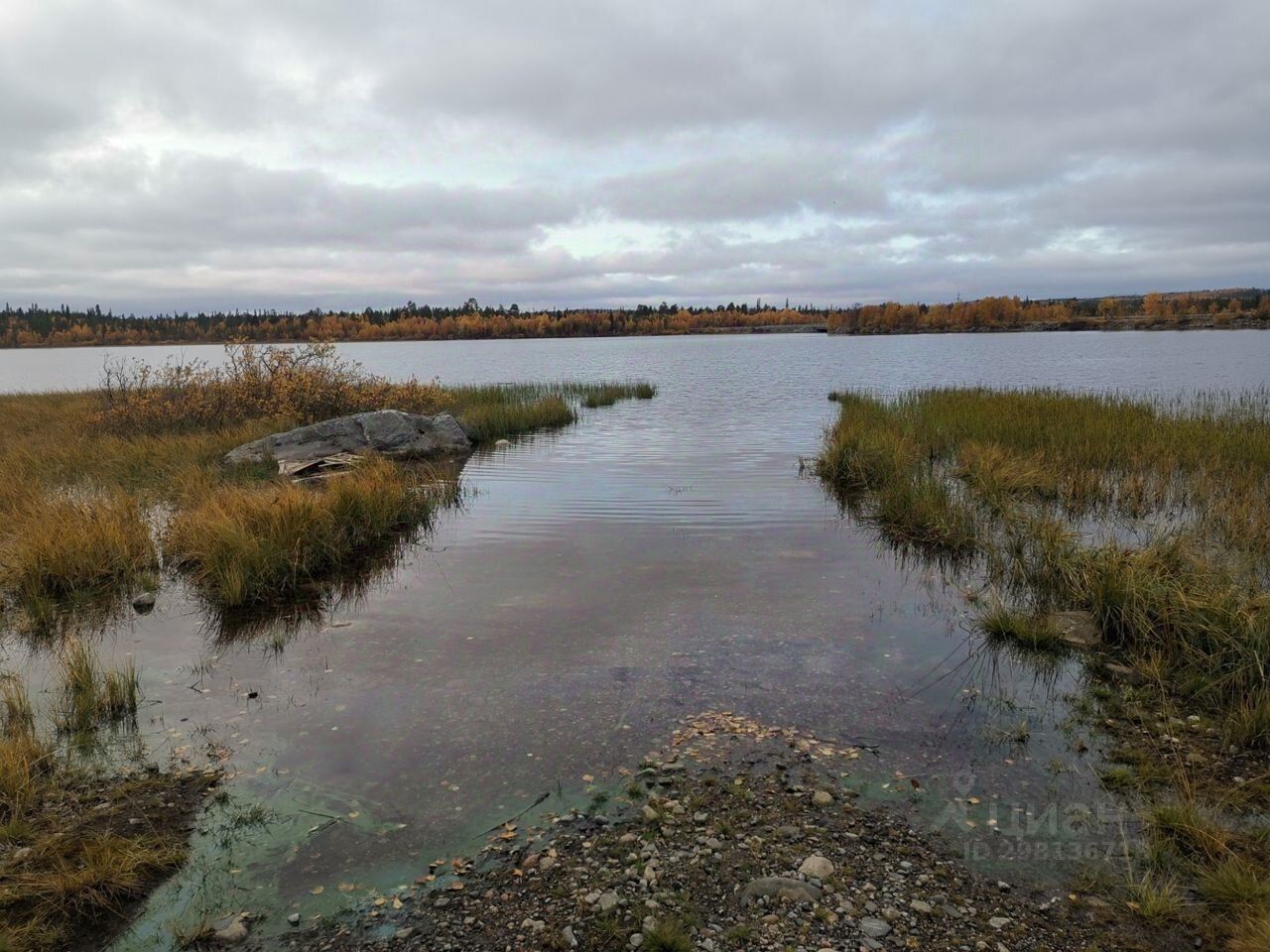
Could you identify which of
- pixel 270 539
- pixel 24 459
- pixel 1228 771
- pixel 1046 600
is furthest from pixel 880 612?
pixel 24 459

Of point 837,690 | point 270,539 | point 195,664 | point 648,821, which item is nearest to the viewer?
point 648,821

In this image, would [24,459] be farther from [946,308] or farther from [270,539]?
[946,308]

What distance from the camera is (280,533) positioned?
10.1 metres

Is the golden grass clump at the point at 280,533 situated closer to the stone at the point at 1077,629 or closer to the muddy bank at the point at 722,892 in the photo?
the muddy bank at the point at 722,892

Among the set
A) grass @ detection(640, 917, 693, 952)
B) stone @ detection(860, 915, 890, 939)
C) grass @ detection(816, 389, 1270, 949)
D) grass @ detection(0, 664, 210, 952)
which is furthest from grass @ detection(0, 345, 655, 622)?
grass @ detection(816, 389, 1270, 949)

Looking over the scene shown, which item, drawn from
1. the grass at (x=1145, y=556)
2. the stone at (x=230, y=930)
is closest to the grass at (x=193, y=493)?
the stone at (x=230, y=930)

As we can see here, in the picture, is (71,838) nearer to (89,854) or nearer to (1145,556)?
(89,854)

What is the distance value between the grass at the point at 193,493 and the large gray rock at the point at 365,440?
2.87 ft

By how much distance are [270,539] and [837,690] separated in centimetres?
750

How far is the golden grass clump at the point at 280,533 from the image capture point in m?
9.38

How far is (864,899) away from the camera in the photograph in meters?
3.89

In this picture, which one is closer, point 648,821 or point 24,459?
point 648,821

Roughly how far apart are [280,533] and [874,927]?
8920mm

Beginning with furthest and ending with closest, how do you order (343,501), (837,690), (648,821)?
(343,501)
(837,690)
(648,821)
